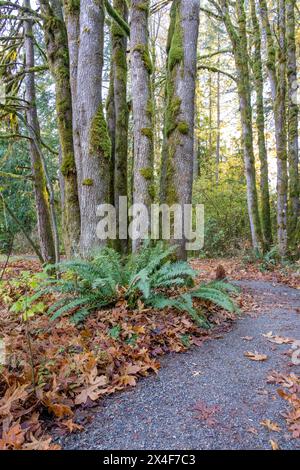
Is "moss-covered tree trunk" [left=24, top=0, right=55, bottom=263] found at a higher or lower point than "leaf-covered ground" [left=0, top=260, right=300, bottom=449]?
higher

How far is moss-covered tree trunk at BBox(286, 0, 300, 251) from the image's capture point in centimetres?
915

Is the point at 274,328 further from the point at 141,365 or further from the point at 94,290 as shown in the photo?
the point at 94,290

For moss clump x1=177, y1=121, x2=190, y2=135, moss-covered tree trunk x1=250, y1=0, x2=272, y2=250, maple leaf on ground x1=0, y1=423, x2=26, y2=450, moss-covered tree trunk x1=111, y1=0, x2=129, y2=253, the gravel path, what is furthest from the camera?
moss-covered tree trunk x1=250, y1=0, x2=272, y2=250

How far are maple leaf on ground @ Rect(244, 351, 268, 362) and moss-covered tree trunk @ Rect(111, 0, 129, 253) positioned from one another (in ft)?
10.0

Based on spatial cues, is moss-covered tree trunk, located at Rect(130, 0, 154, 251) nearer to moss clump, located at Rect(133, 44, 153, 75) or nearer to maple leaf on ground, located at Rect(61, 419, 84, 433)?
moss clump, located at Rect(133, 44, 153, 75)

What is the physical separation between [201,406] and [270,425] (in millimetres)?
497

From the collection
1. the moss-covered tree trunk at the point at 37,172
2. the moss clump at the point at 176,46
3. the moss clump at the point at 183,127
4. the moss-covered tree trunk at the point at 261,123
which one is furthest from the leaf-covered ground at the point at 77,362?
the moss-covered tree trunk at the point at 261,123

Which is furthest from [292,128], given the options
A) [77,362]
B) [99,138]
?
[77,362]

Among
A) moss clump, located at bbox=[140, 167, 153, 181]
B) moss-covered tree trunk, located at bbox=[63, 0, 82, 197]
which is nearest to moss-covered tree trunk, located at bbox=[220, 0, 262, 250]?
moss clump, located at bbox=[140, 167, 153, 181]

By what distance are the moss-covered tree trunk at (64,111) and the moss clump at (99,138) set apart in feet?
3.16

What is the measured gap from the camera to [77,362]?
2.76 m

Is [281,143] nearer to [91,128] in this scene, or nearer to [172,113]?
[172,113]

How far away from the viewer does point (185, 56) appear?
505 cm

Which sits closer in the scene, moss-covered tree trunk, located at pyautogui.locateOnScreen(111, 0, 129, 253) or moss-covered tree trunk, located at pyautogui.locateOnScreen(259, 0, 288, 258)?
moss-covered tree trunk, located at pyautogui.locateOnScreen(111, 0, 129, 253)
